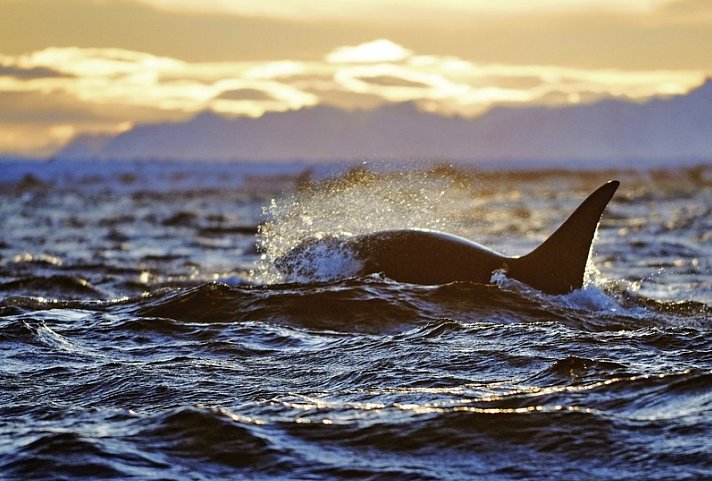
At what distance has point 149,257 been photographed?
26094 millimetres

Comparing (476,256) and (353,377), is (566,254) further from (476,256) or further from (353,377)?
(353,377)

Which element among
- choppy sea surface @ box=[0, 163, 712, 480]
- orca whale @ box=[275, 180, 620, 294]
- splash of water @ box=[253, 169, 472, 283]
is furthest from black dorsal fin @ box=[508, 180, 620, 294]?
splash of water @ box=[253, 169, 472, 283]

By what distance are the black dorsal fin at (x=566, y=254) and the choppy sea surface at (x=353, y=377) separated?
0.23 m

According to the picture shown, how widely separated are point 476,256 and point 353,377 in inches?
191

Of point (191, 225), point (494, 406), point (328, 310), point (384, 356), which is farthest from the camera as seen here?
point (191, 225)

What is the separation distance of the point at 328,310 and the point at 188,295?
1.99 meters

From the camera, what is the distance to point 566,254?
533 inches

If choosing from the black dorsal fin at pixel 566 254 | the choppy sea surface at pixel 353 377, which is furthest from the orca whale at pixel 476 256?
the choppy sea surface at pixel 353 377

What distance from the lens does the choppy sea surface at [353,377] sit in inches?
281

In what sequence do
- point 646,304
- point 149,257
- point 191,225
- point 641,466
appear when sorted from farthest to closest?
point 191,225 < point 149,257 < point 646,304 < point 641,466

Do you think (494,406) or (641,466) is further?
(494,406)

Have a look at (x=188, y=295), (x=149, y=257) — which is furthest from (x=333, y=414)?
(x=149, y=257)

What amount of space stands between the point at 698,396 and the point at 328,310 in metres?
5.24

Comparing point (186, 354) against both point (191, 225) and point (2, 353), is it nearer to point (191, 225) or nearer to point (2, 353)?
point (2, 353)
